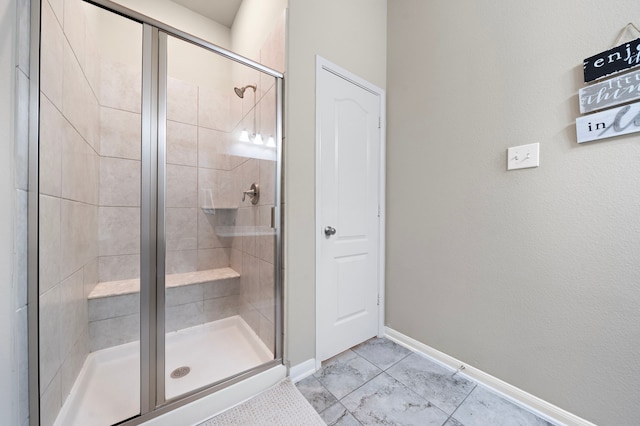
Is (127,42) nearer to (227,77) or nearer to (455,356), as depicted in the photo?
(227,77)

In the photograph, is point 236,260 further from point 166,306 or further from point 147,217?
point 147,217

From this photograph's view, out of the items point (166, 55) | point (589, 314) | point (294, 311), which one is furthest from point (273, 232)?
point (589, 314)

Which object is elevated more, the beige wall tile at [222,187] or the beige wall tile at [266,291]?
the beige wall tile at [222,187]

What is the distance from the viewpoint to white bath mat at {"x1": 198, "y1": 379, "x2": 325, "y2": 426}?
44.6 inches

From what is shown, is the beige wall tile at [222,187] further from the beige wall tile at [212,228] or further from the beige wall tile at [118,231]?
the beige wall tile at [118,231]

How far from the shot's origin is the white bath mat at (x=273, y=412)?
113cm

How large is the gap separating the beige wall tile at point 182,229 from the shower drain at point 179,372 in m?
0.68

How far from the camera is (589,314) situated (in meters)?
1.07

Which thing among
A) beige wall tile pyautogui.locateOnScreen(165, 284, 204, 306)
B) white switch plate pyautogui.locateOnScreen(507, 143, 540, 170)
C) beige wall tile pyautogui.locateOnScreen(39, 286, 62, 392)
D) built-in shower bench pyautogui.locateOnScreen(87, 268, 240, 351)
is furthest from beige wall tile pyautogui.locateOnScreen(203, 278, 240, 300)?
white switch plate pyautogui.locateOnScreen(507, 143, 540, 170)

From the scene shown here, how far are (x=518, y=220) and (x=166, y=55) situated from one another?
6.81 feet

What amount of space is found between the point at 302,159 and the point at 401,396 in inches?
59.3

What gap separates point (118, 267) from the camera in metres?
1.43

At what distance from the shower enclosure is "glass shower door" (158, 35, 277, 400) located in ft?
0.04

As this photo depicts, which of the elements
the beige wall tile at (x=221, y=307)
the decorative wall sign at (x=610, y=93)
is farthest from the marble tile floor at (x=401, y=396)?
the decorative wall sign at (x=610, y=93)
